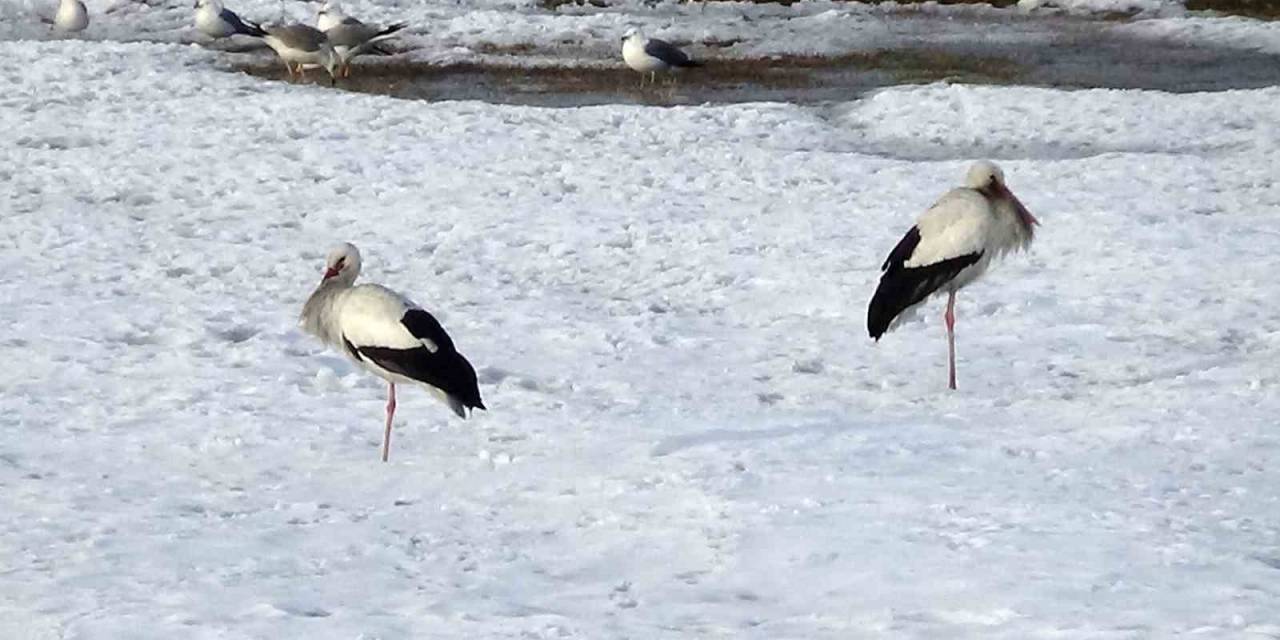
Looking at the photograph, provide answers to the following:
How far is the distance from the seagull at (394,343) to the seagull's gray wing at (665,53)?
14.0 meters

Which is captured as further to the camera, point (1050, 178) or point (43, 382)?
point (1050, 178)

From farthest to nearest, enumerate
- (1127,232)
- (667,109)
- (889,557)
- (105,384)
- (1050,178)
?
1. (667,109)
2. (1050,178)
3. (1127,232)
4. (105,384)
5. (889,557)

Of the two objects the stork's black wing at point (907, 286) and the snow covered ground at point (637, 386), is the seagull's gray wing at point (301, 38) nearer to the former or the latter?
the snow covered ground at point (637, 386)

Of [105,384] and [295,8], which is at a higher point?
[295,8]

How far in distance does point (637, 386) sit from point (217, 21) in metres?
17.0

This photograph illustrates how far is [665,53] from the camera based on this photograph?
23219 millimetres

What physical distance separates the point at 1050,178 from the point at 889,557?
9565mm

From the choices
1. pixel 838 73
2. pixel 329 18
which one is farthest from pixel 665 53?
pixel 329 18

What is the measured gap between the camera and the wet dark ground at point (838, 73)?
22.4m

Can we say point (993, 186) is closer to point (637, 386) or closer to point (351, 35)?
point (637, 386)

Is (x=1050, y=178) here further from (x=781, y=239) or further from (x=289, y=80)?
(x=289, y=80)

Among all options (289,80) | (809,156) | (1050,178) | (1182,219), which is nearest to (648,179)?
(809,156)

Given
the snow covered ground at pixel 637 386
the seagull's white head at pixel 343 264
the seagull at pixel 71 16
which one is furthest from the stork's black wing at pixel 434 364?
the seagull at pixel 71 16

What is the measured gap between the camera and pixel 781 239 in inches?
561
